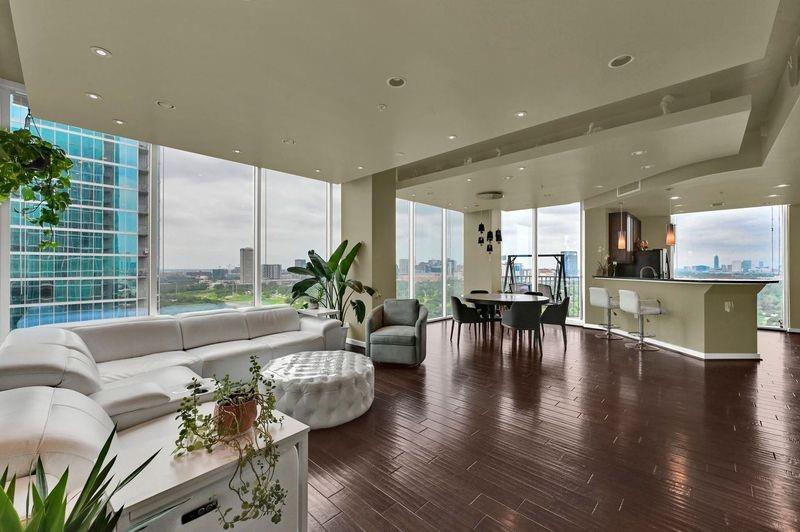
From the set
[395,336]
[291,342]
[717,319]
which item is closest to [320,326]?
[291,342]

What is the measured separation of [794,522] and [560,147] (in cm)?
378

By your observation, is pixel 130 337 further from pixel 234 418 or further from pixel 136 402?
pixel 234 418

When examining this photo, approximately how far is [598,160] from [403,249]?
14.6 ft

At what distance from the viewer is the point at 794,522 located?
6.43ft

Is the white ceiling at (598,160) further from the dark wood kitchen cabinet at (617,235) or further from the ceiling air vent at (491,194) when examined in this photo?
the dark wood kitchen cabinet at (617,235)

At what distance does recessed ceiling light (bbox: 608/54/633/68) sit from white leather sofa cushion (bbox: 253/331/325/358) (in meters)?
4.16

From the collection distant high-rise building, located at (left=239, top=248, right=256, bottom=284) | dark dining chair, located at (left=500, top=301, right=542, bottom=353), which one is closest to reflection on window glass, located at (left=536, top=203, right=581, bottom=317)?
dark dining chair, located at (left=500, top=301, right=542, bottom=353)

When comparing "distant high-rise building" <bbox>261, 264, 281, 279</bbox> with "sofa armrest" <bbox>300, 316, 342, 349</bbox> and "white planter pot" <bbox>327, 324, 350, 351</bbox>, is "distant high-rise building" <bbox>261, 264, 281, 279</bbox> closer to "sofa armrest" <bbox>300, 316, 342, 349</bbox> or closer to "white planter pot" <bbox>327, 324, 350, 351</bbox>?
"sofa armrest" <bbox>300, 316, 342, 349</bbox>

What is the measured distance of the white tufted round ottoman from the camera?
9.95ft

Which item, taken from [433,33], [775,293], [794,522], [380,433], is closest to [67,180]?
[433,33]

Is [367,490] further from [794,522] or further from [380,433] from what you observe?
[794,522]

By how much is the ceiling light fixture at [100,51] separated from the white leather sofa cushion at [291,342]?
9.92ft

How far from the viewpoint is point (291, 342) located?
436 centimetres

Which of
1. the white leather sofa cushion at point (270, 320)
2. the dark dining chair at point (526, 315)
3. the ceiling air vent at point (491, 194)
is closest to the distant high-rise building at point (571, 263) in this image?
the ceiling air vent at point (491, 194)
